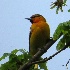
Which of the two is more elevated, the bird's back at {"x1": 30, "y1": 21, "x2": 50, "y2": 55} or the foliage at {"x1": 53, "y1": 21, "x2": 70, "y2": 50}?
the bird's back at {"x1": 30, "y1": 21, "x2": 50, "y2": 55}

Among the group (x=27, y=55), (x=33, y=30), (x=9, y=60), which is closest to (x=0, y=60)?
(x=9, y=60)

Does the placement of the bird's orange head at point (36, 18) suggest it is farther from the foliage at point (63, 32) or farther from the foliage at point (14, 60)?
the foliage at point (63, 32)

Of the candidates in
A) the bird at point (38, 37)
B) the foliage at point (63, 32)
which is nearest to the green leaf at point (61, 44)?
the foliage at point (63, 32)

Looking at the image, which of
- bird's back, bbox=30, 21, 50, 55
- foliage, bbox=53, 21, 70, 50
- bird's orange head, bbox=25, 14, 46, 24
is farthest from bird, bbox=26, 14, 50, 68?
foliage, bbox=53, 21, 70, 50

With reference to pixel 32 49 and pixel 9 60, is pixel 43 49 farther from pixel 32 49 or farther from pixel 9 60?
pixel 32 49

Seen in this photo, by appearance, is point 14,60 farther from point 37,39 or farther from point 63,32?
point 37,39

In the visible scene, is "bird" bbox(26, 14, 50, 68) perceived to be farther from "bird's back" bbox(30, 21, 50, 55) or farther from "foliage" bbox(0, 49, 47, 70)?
"foliage" bbox(0, 49, 47, 70)

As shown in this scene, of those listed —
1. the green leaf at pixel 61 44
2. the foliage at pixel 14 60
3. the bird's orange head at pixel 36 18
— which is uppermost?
the bird's orange head at pixel 36 18

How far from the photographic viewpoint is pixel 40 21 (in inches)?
230

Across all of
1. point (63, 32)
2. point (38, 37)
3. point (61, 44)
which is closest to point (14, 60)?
point (61, 44)

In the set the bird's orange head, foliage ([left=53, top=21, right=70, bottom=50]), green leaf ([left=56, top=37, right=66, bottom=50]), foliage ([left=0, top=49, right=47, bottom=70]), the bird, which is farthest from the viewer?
the bird's orange head

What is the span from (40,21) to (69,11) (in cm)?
230

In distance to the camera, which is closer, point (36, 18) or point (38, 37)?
point (38, 37)

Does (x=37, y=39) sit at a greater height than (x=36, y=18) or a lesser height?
lesser
